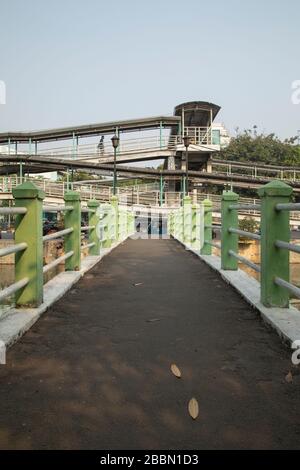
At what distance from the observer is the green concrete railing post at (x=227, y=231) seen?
6.24 m

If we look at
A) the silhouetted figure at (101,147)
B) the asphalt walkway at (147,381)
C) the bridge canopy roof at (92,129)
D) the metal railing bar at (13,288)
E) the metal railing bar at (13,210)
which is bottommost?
the asphalt walkway at (147,381)

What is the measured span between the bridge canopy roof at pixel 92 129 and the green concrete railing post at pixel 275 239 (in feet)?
95.0

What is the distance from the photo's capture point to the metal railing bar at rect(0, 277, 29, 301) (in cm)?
331

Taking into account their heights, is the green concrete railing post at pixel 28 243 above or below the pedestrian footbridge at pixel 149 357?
above

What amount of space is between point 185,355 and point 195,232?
829 cm

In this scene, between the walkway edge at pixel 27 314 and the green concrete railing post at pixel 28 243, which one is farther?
the green concrete railing post at pixel 28 243

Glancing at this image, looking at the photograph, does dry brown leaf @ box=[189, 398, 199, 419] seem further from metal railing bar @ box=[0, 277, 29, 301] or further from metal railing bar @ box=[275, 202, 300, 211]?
metal railing bar @ box=[275, 202, 300, 211]

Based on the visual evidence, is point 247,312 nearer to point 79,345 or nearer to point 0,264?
point 79,345

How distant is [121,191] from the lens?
1293 inches

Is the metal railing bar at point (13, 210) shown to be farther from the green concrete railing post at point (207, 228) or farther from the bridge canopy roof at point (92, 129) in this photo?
the bridge canopy roof at point (92, 129)

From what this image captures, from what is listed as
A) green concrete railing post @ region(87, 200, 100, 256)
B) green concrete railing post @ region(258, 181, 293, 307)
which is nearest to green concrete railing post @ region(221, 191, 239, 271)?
green concrete railing post @ region(258, 181, 293, 307)

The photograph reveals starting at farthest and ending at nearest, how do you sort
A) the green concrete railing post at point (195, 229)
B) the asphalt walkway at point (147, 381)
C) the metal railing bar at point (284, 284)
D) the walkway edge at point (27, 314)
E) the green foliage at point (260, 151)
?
the green foliage at point (260, 151) < the green concrete railing post at point (195, 229) < the metal railing bar at point (284, 284) < the walkway edge at point (27, 314) < the asphalt walkway at point (147, 381)

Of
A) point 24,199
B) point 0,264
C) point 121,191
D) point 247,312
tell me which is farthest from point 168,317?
point 121,191

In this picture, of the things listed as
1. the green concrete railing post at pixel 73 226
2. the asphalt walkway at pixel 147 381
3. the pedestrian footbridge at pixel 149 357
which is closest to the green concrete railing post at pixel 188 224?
the green concrete railing post at pixel 73 226
